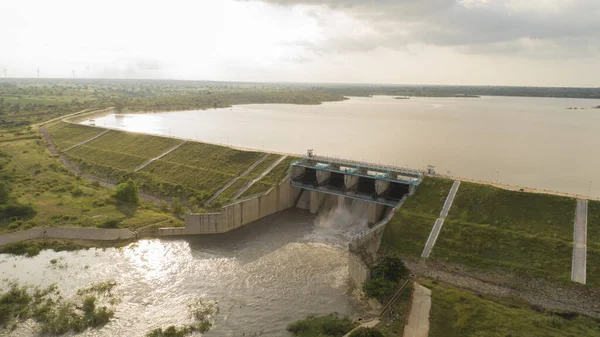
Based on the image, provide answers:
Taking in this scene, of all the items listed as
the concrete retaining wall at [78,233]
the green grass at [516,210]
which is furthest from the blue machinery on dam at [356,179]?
the concrete retaining wall at [78,233]

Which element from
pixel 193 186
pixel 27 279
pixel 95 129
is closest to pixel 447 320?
pixel 27 279

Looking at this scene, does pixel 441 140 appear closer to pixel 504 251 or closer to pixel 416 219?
pixel 416 219

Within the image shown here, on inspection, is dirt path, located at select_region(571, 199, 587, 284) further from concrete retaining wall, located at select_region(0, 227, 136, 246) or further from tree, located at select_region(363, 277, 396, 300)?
concrete retaining wall, located at select_region(0, 227, 136, 246)

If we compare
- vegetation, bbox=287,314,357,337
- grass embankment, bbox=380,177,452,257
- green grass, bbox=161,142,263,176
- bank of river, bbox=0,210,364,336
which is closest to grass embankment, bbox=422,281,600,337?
vegetation, bbox=287,314,357,337

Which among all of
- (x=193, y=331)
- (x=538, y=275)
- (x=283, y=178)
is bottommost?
(x=193, y=331)

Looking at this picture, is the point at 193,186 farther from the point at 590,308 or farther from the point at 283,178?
the point at 590,308

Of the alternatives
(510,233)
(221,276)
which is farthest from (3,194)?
(510,233)
